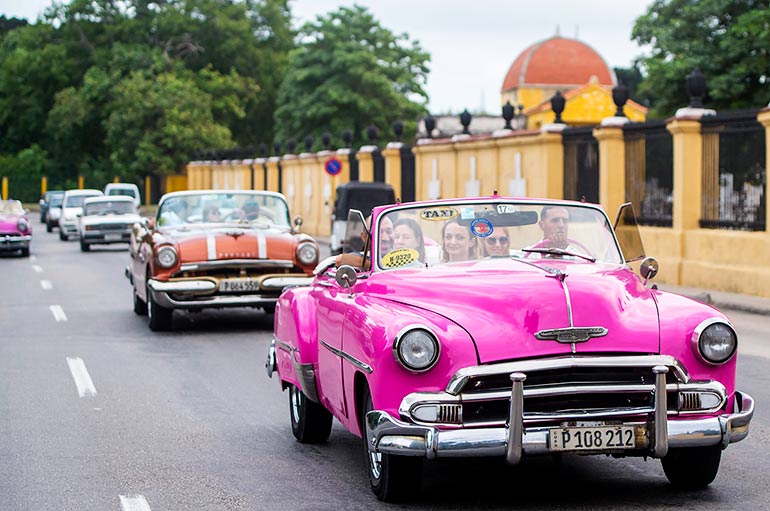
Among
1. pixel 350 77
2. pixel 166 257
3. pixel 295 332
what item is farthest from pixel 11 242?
pixel 350 77

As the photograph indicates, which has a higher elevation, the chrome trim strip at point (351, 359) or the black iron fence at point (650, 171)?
the black iron fence at point (650, 171)

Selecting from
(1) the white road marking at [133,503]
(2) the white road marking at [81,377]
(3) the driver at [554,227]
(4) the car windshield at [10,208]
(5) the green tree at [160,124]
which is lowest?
(2) the white road marking at [81,377]

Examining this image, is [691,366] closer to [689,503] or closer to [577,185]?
[689,503]

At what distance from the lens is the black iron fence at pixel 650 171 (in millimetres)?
22359

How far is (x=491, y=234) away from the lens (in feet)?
24.7

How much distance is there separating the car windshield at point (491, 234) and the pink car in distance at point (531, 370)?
0.83 ft

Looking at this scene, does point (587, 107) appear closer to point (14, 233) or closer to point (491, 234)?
point (14, 233)

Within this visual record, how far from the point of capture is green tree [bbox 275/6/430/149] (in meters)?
70.6

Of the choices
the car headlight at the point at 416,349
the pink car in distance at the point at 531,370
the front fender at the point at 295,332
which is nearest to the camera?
the pink car in distance at the point at 531,370

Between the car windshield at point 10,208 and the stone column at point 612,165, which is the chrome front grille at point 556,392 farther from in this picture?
the car windshield at point 10,208

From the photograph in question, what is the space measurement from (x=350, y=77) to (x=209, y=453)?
210 ft

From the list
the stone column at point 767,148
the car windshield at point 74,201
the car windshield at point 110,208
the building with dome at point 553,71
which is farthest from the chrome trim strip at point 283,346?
the building with dome at point 553,71

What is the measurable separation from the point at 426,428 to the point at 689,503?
4.47ft

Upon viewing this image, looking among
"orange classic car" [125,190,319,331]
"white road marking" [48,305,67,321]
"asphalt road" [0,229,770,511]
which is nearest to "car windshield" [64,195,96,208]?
"white road marking" [48,305,67,321]
